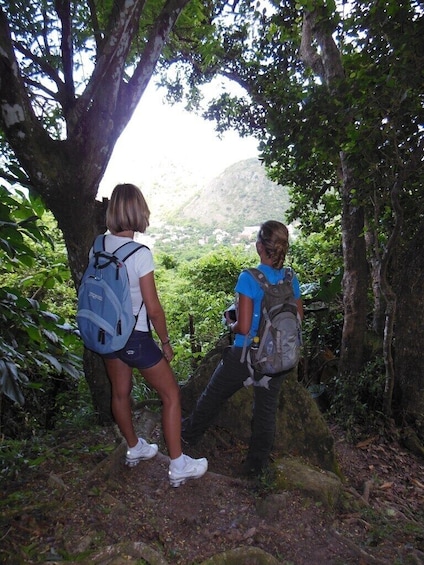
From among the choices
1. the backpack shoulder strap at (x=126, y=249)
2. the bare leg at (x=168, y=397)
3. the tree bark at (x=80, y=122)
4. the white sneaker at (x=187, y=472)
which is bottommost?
the white sneaker at (x=187, y=472)

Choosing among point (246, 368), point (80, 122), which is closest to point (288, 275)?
point (246, 368)

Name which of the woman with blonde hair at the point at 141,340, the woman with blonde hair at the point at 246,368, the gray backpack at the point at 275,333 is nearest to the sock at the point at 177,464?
the woman with blonde hair at the point at 141,340

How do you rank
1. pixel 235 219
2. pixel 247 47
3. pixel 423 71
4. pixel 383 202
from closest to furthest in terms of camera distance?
1. pixel 423 71
2. pixel 383 202
3. pixel 247 47
4. pixel 235 219

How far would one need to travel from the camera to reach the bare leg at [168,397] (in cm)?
265

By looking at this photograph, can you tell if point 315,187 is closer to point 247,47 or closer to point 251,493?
point 247,47

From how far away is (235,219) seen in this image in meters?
36.4

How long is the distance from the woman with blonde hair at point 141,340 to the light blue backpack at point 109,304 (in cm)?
7

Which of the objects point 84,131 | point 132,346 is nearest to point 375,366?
point 132,346

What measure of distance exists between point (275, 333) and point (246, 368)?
1.25 feet

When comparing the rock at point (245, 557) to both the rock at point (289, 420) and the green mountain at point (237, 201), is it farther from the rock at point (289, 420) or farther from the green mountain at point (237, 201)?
the green mountain at point (237, 201)

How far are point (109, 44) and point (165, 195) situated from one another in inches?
1734

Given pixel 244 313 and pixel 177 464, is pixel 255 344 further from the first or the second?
pixel 177 464

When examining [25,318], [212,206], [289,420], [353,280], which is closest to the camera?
[25,318]

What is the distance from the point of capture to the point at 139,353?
8.34ft
